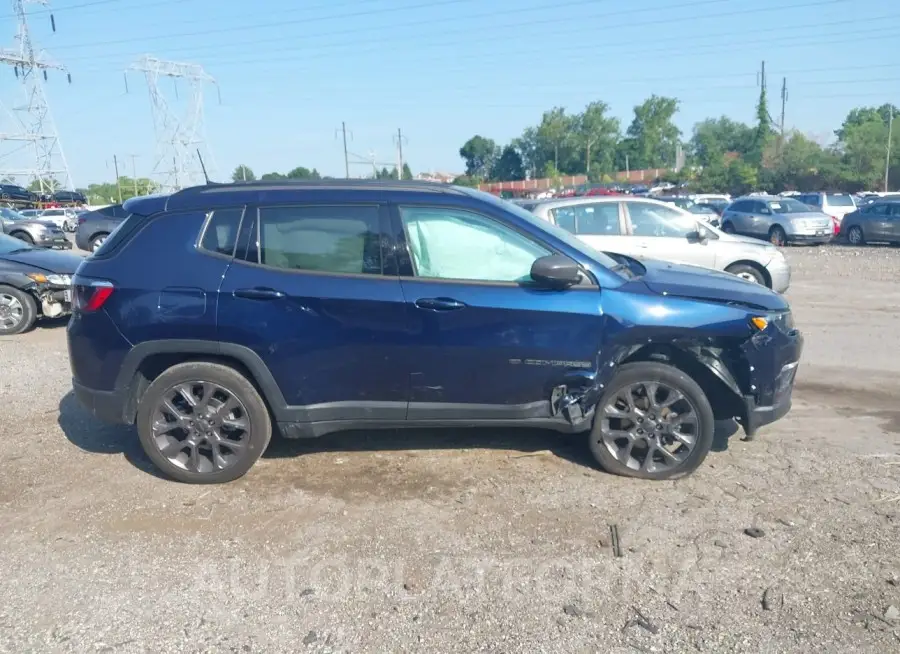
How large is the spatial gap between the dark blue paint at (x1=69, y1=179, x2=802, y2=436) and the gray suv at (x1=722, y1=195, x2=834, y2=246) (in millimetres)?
21154

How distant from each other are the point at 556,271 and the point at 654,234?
22.9 ft

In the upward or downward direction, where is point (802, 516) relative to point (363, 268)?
downward

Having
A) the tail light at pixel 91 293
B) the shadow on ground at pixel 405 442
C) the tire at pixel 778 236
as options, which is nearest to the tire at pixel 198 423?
the shadow on ground at pixel 405 442

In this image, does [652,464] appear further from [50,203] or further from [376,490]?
[50,203]

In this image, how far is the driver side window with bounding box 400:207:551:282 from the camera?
4.76 meters

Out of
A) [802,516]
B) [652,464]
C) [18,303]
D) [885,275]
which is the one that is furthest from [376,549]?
[885,275]

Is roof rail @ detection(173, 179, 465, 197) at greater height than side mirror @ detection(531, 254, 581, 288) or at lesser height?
greater

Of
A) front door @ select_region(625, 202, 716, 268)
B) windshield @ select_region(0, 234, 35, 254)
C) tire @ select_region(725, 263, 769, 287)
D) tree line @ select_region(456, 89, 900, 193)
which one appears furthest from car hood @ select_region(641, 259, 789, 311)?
tree line @ select_region(456, 89, 900, 193)

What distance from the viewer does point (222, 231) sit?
483cm

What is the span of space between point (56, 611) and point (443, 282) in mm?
2630

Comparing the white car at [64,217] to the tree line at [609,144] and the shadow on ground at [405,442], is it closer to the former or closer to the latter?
the shadow on ground at [405,442]

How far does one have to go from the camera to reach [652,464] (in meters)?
4.87

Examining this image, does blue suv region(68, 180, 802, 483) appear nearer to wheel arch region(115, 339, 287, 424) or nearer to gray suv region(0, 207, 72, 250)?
wheel arch region(115, 339, 287, 424)

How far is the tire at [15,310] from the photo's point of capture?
9992 mm
